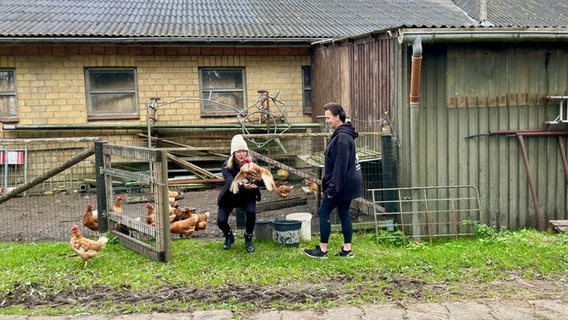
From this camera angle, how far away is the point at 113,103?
13.2m

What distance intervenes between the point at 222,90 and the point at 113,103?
2.66 metres

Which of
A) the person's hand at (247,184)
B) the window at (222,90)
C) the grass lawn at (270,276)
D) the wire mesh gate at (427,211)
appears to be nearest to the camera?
the grass lawn at (270,276)

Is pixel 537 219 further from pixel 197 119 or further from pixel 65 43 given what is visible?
pixel 65 43

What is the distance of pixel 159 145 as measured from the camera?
43.2 feet

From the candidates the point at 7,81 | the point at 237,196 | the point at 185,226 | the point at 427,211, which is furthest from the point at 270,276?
the point at 7,81

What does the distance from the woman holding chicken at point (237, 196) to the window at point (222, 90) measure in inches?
266

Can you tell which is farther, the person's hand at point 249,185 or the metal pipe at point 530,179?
the metal pipe at point 530,179

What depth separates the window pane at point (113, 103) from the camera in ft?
43.1

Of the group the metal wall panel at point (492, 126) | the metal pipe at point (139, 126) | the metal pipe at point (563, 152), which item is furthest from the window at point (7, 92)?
the metal pipe at point (563, 152)

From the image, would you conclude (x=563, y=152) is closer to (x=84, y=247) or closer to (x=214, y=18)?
(x=84, y=247)

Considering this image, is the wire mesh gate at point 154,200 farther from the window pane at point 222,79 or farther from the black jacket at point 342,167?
the window pane at point 222,79

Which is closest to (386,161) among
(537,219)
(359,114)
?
(359,114)

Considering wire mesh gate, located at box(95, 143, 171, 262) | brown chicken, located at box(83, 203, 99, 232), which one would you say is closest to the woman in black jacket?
wire mesh gate, located at box(95, 143, 171, 262)

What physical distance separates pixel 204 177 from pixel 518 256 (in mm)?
7312
